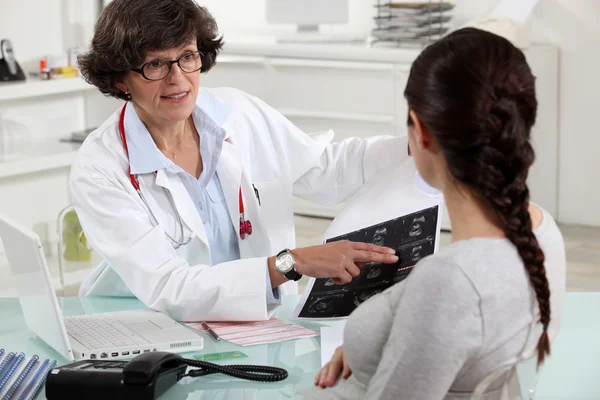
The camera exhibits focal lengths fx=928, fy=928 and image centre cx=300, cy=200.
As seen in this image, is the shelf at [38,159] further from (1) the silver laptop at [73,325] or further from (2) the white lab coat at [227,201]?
(1) the silver laptop at [73,325]

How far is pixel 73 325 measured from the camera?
6.09 feet

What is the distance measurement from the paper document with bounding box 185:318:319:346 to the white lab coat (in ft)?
0.06

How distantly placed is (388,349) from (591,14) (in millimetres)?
4459

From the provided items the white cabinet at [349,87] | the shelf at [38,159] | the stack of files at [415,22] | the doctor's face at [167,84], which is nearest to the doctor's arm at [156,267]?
the doctor's face at [167,84]

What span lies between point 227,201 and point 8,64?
2.87 m

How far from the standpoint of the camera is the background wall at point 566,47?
517 cm

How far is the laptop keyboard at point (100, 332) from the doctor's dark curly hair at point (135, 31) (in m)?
0.62

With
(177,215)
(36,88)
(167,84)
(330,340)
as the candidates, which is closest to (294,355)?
(330,340)

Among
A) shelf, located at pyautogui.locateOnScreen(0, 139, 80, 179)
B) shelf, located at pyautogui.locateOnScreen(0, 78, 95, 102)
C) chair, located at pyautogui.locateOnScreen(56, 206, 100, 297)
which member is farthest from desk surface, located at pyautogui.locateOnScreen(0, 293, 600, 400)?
shelf, located at pyautogui.locateOnScreen(0, 78, 95, 102)

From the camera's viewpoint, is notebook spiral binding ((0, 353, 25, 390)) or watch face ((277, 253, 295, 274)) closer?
notebook spiral binding ((0, 353, 25, 390))

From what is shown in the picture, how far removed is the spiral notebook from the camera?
1.52 metres

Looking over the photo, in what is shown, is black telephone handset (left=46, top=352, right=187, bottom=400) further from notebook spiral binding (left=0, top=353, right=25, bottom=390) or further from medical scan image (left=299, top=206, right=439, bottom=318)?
medical scan image (left=299, top=206, right=439, bottom=318)

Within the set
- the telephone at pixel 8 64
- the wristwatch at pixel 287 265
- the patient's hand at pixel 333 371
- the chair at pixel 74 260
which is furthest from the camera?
the telephone at pixel 8 64

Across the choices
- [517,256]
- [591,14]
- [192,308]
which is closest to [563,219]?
[591,14]
